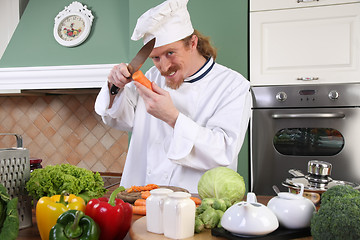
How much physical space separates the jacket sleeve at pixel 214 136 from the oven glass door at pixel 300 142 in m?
0.67

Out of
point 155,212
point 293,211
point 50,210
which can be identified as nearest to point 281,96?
point 293,211

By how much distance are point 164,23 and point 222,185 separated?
0.82 meters

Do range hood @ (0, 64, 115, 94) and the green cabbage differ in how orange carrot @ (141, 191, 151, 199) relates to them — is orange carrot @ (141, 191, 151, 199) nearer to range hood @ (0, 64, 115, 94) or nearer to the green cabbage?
the green cabbage

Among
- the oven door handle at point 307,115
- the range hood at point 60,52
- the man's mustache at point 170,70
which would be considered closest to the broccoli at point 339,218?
the man's mustache at point 170,70

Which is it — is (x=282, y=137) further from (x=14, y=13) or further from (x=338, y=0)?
(x=14, y=13)

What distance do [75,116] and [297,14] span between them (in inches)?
74.2

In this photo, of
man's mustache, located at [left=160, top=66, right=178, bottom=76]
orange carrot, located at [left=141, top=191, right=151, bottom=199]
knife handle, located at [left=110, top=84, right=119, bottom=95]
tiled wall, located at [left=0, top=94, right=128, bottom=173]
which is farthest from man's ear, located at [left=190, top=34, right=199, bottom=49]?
tiled wall, located at [left=0, top=94, right=128, bottom=173]

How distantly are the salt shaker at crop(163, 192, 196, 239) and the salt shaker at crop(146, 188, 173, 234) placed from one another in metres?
0.02

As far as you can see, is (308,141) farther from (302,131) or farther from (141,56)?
(141,56)

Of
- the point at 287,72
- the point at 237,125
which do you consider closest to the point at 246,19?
the point at 287,72

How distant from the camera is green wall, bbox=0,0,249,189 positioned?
7.84ft

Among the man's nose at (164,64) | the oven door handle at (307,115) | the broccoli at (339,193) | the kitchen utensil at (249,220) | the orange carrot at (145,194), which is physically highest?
the man's nose at (164,64)

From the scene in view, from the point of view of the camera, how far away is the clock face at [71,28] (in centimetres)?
283

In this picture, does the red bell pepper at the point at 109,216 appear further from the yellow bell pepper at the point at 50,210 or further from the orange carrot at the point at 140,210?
the orange carrot at the point at 140,210
